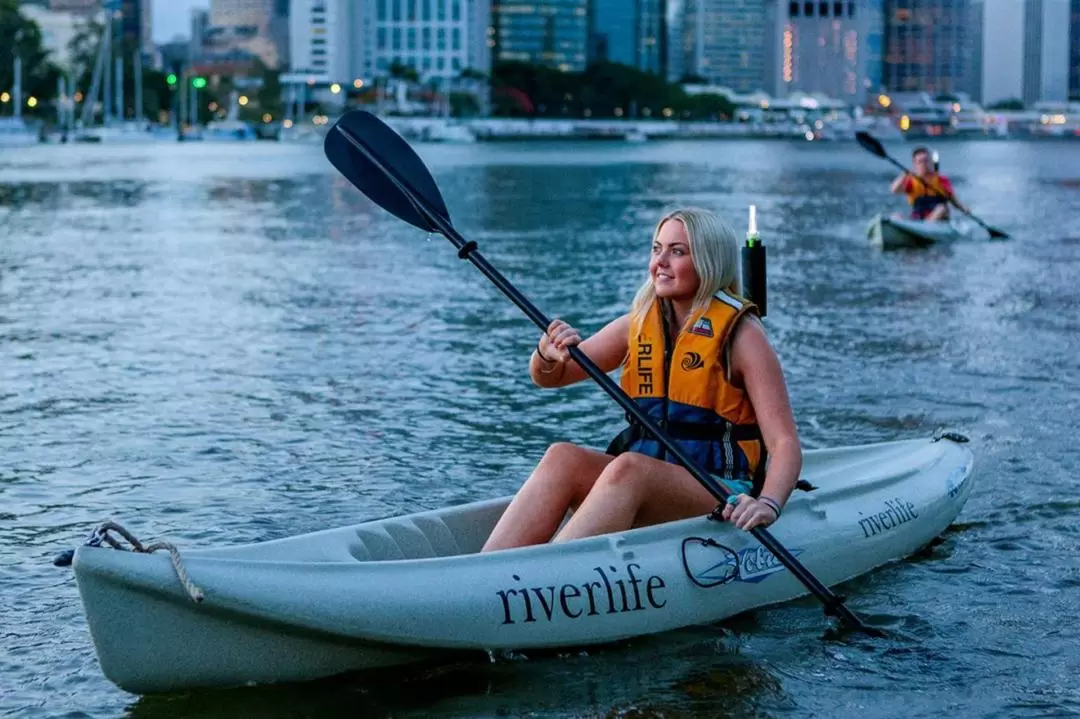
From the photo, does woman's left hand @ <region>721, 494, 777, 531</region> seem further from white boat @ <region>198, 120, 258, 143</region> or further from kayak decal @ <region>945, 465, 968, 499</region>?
white boat @ <region>198, 120, 258, 143</region>

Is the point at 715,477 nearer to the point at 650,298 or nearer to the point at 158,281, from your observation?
the point at 650,298

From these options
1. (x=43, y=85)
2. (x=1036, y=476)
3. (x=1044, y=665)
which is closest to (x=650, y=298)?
(x=1044, y=665)

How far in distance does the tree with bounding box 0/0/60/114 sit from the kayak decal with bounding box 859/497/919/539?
129 metres

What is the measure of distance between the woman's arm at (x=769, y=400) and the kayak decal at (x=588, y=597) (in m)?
0.53

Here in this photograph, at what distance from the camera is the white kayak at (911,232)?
81.1 feet

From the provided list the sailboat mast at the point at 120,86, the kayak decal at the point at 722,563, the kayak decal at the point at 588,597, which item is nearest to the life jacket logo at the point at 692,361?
the kayak decal at the point at 722,563

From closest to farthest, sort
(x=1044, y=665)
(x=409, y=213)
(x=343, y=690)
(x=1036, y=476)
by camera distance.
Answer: (x=343, y=690) < (x=1044, y=665) < (x=409, y=213) < (x=1036, y=476)

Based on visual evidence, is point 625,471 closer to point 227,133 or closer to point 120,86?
point 120,86

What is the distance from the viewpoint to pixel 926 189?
2503 centimetres

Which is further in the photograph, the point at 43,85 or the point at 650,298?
the point at 43,85

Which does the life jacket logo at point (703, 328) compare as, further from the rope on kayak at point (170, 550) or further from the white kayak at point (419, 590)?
the rope on kayak at point (170, 550)

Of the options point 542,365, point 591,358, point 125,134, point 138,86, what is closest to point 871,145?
point 591,358

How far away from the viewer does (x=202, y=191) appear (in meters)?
48.4

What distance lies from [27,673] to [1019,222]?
2895 cm
